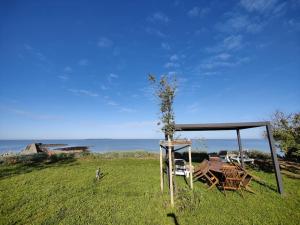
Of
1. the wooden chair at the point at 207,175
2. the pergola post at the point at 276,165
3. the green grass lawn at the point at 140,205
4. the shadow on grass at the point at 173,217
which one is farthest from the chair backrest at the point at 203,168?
the shadow on grass at the point at 173,217

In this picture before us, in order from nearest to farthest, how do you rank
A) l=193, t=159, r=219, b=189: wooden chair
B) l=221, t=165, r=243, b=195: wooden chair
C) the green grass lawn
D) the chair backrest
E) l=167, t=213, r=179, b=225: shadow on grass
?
l=167, t=213, r=179, b=225: shadow on grass < the green grass lawn < l=221, t=165, r=243, b=195: wooden chair < l=193, t=159, r=219, b=189: wooden chair < the chair backrest

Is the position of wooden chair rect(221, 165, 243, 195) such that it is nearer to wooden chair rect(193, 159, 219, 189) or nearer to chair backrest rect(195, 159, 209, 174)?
wooden chair rect(193, 159, 219, 189)

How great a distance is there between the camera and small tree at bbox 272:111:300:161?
33.6ft

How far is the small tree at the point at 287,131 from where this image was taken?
10227mm

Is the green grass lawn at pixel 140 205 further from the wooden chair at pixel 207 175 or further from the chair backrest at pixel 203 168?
the chair backrest at pixel 203 168

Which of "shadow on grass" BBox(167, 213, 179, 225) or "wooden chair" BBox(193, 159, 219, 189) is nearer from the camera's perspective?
"shadow on grass" BBox(167, 213, 179, 225)

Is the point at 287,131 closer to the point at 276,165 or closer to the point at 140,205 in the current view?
the point at 276,165

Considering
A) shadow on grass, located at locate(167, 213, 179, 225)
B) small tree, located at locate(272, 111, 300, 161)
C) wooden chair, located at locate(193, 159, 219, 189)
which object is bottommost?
shadow on grass, located at locate(167, 213, 179, 225)

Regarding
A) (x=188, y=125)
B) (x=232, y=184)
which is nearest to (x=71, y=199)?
(x=188, y=125)

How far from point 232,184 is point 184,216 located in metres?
3.23

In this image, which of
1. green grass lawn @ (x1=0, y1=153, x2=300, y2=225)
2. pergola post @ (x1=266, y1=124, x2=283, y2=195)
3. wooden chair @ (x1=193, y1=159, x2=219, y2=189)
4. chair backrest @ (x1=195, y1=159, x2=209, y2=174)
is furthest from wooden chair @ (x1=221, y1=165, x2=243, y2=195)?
pergola post @ (x1=266, y1=124, x2=283, y2=195)

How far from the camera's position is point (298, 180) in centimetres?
920

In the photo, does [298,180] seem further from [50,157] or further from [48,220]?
[50,157]

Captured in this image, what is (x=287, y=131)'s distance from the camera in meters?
10.7
